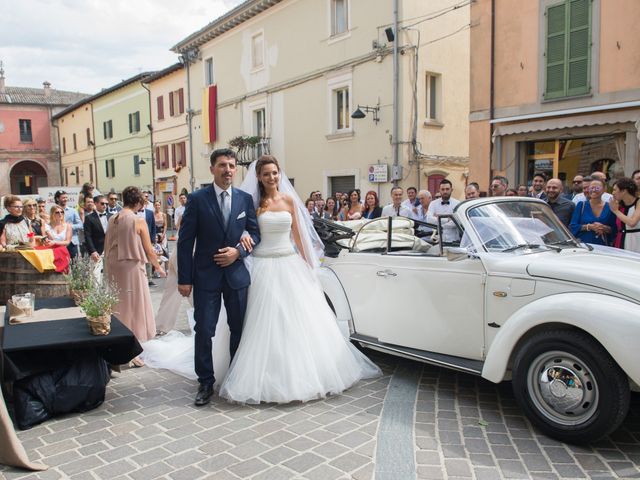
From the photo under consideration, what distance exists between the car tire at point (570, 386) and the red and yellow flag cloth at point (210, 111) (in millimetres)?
24235

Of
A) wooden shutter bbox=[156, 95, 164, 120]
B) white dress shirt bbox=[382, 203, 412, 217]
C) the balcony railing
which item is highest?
wooden shutter bbox=[156, 95, 164, 120]

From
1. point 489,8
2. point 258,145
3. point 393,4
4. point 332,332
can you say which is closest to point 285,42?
point 258,145

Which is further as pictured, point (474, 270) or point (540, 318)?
point (474, 270)

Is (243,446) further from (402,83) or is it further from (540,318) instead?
(402,83)

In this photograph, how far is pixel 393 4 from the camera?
15.8 metres

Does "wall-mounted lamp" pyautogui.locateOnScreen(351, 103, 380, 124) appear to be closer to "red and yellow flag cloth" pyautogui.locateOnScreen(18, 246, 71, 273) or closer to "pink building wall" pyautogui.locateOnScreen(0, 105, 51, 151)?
"red and yellow flag cloth" pyautogui.locateOnScreen(18, 246, 71, 273)

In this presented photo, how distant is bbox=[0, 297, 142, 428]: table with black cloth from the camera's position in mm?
4039

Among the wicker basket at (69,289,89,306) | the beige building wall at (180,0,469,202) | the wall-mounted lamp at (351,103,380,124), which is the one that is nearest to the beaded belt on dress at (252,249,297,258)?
the wicker basket at (69,289,89,306)

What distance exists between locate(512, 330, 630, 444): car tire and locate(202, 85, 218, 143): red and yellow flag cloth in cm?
2424

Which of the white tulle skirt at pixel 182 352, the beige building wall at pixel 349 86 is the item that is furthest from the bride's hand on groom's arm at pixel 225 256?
the beige building wall at pixel 349 86

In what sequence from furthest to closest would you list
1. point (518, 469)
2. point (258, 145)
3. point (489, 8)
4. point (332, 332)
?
1. point (258, 145)
2. point (489, 8)
3. point (332, 332)
4. point (518, 469)

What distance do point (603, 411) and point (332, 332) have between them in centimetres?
232

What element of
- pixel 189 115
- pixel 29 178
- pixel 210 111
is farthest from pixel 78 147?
pixel 210 111

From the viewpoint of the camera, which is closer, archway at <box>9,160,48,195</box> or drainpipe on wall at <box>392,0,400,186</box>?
drainpipe on wall at <box>392,0,400,186</box>
